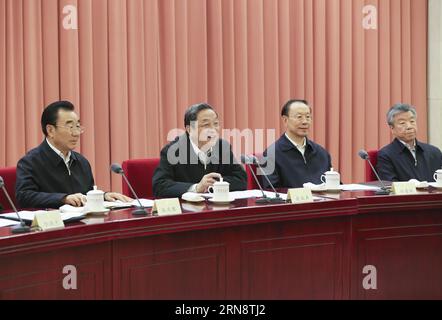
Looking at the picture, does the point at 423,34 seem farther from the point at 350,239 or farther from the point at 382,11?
the point at 350,239

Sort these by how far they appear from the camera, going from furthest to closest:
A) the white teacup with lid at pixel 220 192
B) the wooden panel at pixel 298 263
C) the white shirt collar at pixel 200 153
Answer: the white shirt collar at pixel 200 153 < the white teacup with lid at pixel 220 192 < the wooden panel at pixel 298 263

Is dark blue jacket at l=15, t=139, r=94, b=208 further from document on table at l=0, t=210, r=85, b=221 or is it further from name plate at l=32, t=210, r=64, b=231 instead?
name plate at l=32, t=210, r=64, b=231

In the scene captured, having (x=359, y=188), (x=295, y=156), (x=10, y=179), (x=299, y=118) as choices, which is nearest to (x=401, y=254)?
(x=359, y=188)

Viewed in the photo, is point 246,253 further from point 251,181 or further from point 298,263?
point 251,181

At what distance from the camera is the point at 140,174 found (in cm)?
347

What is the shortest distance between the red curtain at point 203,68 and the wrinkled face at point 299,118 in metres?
1.29

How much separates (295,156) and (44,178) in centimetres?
142

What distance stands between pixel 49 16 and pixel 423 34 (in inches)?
134

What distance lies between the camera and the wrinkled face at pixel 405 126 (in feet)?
13.0

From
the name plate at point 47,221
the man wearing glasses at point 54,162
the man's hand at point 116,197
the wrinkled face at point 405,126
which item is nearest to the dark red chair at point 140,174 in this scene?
the man wearing glasses at point 54,162

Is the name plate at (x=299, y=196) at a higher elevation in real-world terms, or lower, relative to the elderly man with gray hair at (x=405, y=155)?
lower

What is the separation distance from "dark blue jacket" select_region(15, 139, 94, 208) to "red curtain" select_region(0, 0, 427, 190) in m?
1.23

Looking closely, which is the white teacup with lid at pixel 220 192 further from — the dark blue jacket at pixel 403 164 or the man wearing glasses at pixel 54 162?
the dark blue jacket at pixel 403 164
